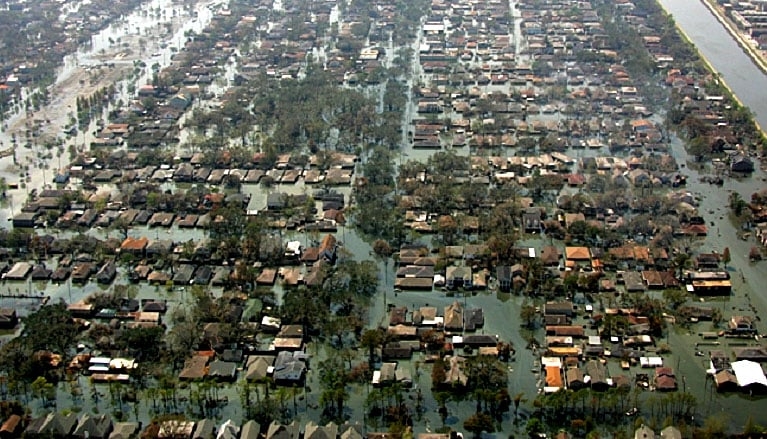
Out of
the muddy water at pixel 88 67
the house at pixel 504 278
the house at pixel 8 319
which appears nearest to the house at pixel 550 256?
the house at pixel 504 278

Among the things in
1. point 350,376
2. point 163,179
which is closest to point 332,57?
point 163,179

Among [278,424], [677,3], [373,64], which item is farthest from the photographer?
[677,3]

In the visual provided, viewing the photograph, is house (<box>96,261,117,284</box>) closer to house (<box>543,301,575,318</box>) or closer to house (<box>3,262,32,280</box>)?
house (<box>3,262,32,280</box>)

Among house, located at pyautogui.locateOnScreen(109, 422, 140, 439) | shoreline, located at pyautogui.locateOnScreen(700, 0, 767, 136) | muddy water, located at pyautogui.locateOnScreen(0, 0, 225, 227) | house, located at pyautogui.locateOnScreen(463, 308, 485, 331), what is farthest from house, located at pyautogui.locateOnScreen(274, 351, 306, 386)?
shoreline, located at pyautogui.locateOnScreen(700, 0, 767, 136)

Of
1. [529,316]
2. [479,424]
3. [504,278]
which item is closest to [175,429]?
[479,424]

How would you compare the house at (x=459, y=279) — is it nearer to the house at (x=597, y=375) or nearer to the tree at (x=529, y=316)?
the tree at (x=529, y=316)

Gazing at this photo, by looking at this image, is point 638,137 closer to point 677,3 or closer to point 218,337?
point 218,337

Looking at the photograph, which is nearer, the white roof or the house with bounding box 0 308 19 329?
the white roof
